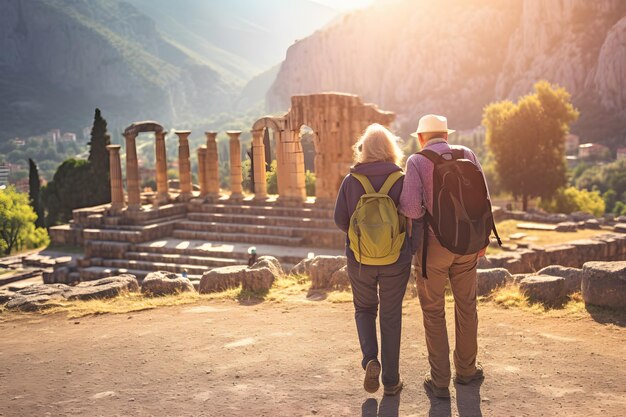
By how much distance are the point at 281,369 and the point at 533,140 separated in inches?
1503

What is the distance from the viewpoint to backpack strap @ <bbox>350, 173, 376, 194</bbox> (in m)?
4.96

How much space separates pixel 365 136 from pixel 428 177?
0.65m

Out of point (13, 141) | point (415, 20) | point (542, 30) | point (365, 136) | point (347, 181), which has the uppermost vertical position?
point (415, 20)

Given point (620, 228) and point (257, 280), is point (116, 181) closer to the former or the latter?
point (257, 280)

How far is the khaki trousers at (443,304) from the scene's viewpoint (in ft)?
16.4

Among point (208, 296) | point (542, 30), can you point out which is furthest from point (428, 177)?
point (542, 30)

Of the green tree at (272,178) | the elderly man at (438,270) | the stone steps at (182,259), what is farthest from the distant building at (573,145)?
the elderly man at (438,270)

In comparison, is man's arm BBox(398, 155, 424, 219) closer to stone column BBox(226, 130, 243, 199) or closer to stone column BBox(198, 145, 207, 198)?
stone column BBox(226, 130, 243, 199)

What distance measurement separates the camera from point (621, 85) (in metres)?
→ 96.1

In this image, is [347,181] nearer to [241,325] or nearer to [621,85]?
[241,325]

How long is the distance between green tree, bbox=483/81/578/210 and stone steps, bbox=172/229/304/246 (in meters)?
24.1

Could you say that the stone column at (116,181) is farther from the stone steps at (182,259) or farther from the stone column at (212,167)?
the stone steps at (182,259)

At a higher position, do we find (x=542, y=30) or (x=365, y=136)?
(x=542, y=30)

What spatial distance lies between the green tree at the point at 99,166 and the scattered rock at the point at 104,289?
97.7 ft
